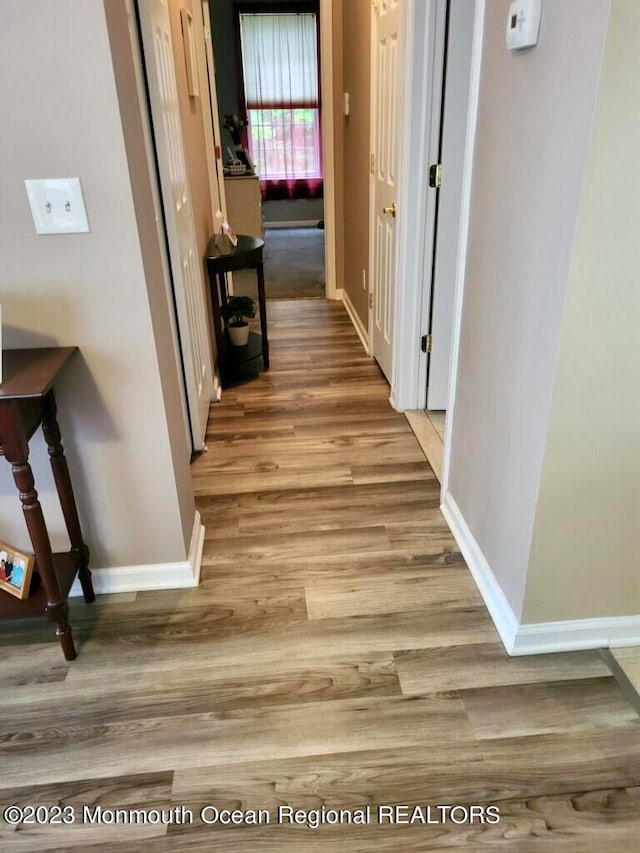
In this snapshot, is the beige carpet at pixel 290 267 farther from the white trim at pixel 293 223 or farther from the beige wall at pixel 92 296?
the beige wall at pixel 92 296

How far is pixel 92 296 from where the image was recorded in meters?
1.56

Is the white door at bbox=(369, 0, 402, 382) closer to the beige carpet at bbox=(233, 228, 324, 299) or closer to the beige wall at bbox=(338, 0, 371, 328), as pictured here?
the beige wall at bbox=(338, 0, 371, 328)

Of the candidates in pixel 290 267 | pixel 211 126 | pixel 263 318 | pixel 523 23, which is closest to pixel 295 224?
pixel 290 267

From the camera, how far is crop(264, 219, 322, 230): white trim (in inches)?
320

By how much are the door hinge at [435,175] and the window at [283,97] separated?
564cm

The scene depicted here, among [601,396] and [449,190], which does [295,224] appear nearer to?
[449,190]

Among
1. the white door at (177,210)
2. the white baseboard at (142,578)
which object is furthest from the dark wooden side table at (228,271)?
the white baseboard at (142,578)

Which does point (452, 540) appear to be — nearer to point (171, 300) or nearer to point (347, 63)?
point (171, 300)

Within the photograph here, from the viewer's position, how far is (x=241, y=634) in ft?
5.78

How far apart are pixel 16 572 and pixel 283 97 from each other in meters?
7.20

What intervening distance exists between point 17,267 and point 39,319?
5.3 inches

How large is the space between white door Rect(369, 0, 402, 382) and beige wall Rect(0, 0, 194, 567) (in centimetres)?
151

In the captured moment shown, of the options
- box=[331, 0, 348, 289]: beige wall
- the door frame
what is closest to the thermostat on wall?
the door frame

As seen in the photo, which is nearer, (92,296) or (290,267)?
(92,296)
